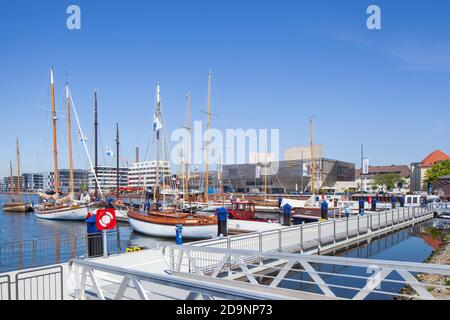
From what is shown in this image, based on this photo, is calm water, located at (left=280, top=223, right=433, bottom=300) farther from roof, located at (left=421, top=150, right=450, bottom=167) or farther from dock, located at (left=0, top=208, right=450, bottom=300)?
roof, located at (left=421, top=150, right=450, bottom=167)

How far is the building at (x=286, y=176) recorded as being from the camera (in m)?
110

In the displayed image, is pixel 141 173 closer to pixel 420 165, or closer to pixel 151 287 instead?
pixel 420 165

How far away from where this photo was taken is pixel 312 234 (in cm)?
2030

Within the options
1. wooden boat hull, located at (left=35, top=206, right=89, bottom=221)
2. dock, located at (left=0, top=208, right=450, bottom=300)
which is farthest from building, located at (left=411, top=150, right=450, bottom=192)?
wooden boat hull, located at (left=35, top=206, right=89, bottom=221)

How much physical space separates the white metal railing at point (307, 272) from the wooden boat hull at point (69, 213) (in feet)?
115

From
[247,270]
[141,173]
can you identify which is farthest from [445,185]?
[141,173]

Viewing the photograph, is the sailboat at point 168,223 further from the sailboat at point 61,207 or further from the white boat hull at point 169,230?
the sailboat at point 61,207

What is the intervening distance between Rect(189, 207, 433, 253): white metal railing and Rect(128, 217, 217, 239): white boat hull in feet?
30.0

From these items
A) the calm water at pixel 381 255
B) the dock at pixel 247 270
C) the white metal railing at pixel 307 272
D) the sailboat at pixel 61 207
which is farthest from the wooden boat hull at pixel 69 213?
the white metal railing at pixel 307 272
